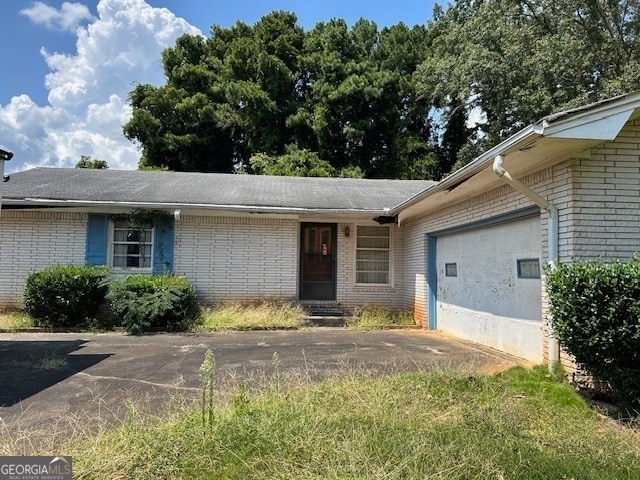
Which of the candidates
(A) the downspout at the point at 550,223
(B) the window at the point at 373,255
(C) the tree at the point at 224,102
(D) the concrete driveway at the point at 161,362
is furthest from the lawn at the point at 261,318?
(C) the tree at the point at 224,102

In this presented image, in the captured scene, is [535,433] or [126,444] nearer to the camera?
[126,444]

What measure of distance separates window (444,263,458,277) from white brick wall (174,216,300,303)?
382 centimetres

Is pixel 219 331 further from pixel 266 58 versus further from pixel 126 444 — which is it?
pixel 266 58

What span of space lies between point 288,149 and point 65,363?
1750 centimetres

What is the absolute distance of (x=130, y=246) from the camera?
36.6 ft

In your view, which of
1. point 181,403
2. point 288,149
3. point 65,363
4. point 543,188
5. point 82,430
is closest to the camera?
point 82,430

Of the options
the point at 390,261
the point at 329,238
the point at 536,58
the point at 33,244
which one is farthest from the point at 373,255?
the point at 536,58

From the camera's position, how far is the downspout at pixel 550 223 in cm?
540

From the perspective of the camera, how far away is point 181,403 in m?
4.28

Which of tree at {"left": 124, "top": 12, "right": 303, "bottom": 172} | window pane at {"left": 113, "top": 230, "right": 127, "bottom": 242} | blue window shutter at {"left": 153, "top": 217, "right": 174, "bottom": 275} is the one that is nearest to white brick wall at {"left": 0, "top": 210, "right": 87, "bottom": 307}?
window pane at {"left": 113, "top": 230, "right": 127, "bottom": 242}

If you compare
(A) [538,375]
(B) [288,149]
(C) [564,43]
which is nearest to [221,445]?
(A) [538,375]

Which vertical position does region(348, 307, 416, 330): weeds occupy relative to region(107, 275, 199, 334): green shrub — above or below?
below

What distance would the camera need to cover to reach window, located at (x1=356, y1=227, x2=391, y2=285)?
1195cm

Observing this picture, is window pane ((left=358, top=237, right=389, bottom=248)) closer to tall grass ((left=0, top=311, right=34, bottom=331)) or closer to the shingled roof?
the shingled roof
